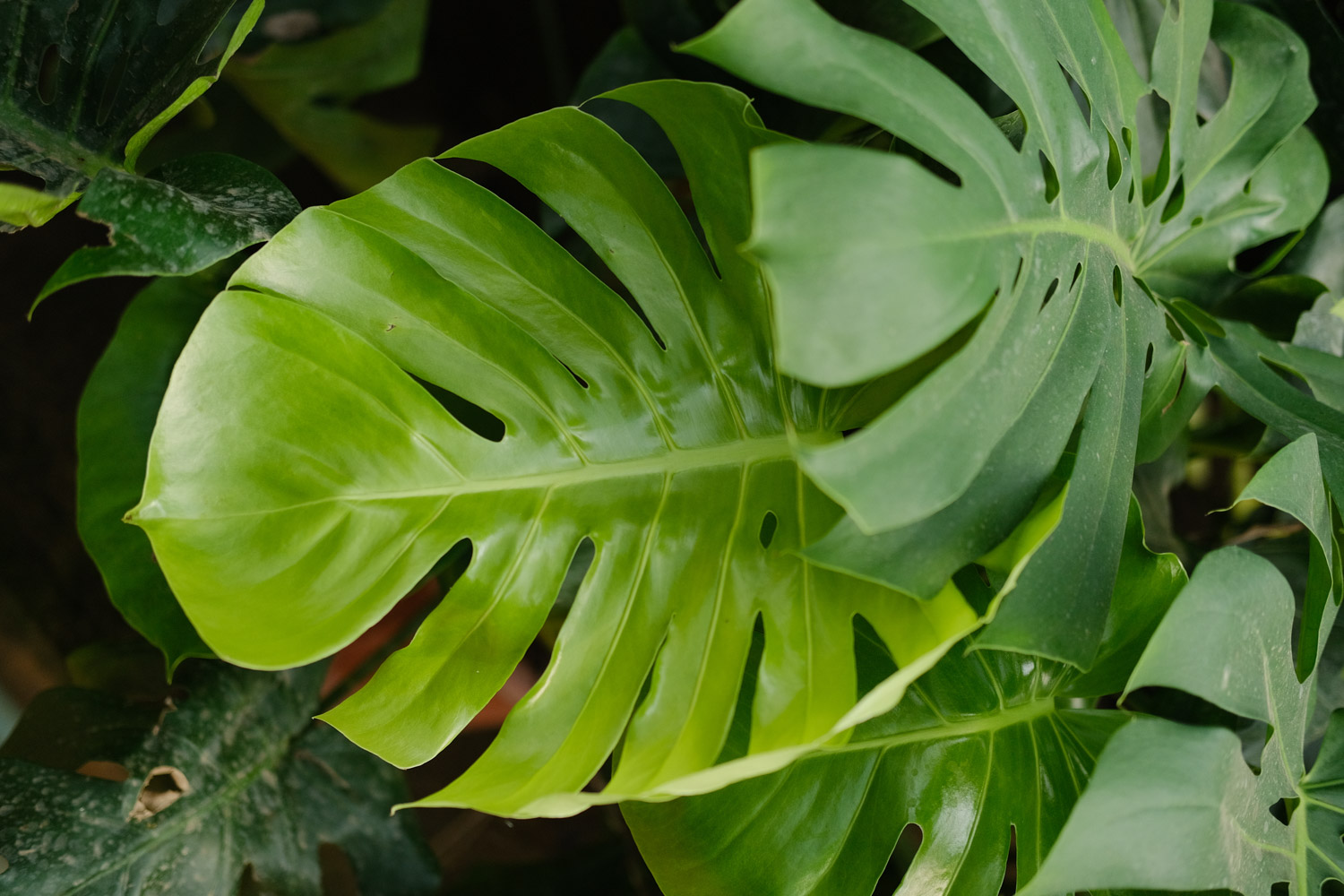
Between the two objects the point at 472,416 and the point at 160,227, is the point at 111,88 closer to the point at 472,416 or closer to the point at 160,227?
the point at 160,227

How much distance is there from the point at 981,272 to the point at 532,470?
12.2 inches

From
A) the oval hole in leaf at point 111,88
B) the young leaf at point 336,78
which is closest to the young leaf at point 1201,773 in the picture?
the oval hole in leaf at point 111,88

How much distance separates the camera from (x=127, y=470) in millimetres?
670

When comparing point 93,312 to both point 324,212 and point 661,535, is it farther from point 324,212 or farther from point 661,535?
point 661,535

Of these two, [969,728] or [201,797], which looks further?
[201,797]

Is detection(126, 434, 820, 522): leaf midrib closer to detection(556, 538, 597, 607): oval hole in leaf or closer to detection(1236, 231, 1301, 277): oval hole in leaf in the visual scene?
detection(556, 538, 597, 607): oval hole in leaf

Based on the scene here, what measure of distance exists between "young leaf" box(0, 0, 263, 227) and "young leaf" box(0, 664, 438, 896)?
1.54 feet

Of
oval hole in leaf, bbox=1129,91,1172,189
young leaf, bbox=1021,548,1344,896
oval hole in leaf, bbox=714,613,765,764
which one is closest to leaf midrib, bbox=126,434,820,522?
oval hole in leaf, bbox=714,613,765,764

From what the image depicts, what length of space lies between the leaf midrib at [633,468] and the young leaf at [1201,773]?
24 cm

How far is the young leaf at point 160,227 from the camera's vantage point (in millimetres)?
513

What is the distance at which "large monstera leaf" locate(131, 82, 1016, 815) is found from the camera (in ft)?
1.55

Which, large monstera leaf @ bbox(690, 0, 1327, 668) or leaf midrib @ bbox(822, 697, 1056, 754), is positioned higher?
large monstera leaf @ bbox(690, 0, 1327, 668)

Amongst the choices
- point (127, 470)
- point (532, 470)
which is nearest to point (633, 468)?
point (532, 470)

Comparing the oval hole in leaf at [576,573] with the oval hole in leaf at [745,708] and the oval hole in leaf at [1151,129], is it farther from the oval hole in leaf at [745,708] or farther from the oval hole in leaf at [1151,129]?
the oval hole in leaf at [1151,129]
